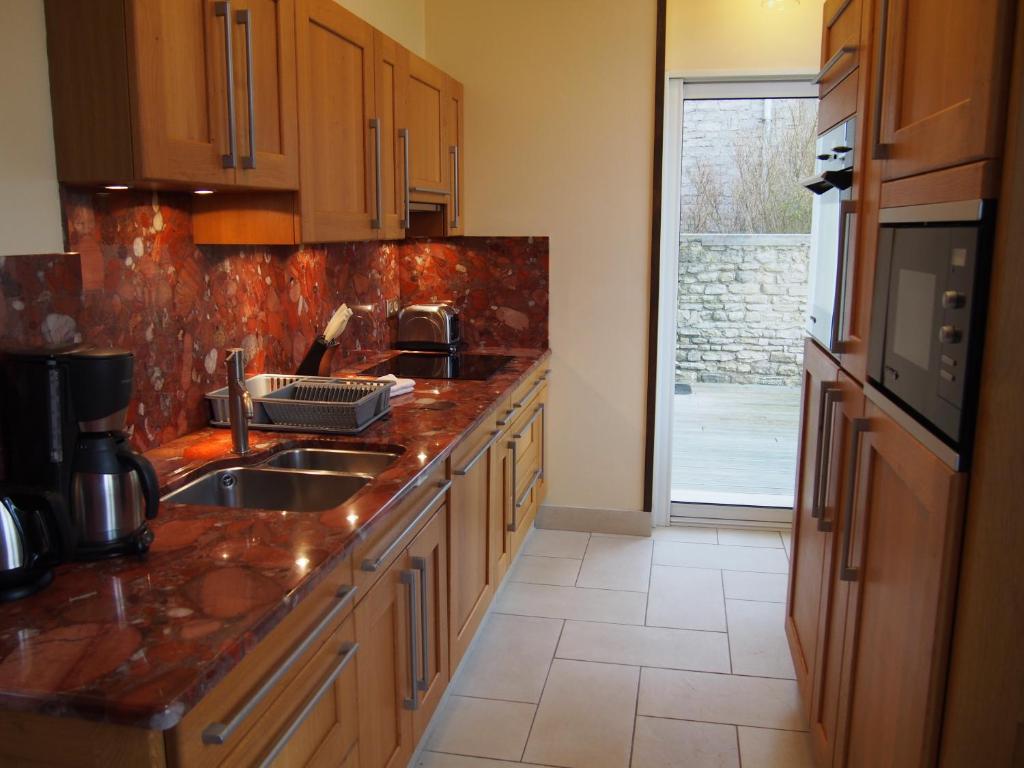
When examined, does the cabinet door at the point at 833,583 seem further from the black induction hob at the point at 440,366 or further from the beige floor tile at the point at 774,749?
the black induction hob at the point at 440,366

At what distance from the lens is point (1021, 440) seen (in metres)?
1.18

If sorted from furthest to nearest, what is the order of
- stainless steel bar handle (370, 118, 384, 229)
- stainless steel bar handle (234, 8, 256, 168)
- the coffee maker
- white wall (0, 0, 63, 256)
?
stainless steel bar handle (370, 118, 384, 229) → stainless steel bar handle (234, 8, 256, 168) → white wall (0, 0, 63, 256) → the coffee maker

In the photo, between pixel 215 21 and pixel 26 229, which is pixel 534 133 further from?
pixel 26 229

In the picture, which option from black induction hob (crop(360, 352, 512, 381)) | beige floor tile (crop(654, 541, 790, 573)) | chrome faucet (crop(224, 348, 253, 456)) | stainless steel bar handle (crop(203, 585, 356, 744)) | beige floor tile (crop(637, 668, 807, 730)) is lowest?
beige floor tile (crop(637, 668, 807, 730))

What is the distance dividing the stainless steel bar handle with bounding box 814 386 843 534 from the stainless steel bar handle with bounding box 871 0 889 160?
0.61 meters

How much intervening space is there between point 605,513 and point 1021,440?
307 cm

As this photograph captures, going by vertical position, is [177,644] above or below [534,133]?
below

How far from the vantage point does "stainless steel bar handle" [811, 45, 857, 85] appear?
213 cm

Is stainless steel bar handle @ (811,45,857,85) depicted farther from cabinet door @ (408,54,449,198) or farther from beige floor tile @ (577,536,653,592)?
beige floor tile @ (577,536,653,592)

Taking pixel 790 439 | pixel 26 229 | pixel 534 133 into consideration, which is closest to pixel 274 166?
pixel 26 229

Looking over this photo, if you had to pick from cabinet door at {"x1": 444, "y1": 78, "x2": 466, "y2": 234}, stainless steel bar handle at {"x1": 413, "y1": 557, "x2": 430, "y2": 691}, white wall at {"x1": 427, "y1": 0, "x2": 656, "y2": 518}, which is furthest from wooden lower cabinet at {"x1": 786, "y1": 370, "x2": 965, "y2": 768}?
cabinet door at {"x1": 444, "y1": 78, "x2": 466, "y2": 234}

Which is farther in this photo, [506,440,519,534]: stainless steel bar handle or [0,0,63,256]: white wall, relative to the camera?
A: [506,440,519,534]: stainless steel bar handle

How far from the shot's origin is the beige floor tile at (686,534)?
13.5 feet

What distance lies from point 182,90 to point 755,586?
2.88m
